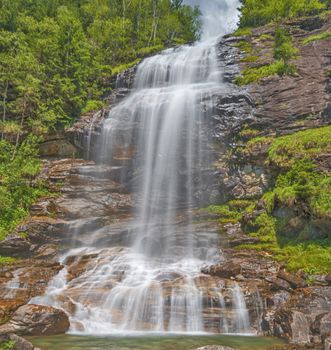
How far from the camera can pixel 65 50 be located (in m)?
30.0

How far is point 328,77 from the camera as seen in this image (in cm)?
2538

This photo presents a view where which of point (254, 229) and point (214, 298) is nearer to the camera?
point (214, 298)

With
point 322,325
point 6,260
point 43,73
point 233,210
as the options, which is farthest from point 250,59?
point 322,325

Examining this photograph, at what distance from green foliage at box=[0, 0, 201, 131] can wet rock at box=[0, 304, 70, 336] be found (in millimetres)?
16333

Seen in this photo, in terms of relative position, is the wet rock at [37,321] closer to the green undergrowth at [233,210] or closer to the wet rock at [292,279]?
the wet rock at [292,279]

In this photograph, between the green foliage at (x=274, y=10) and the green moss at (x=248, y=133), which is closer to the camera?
the green moss at (x=248, y=133)

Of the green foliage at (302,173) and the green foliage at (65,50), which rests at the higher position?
the green foliage at (65,50)

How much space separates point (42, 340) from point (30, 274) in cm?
509

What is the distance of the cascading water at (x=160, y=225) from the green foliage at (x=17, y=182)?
425 centimetres

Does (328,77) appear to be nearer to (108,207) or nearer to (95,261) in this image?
(108,207)

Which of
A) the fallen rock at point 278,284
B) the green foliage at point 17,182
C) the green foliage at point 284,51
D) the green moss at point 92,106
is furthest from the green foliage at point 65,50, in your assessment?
the fallen rock at point 278,284

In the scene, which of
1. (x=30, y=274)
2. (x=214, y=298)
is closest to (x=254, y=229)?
(x=214, y=298)

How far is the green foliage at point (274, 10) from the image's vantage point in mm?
41031

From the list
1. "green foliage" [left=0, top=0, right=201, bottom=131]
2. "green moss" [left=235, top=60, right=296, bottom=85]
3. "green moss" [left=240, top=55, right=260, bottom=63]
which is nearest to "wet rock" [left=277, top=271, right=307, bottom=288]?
"green moss" [left=235, top=60, right=296, bottom=85]
